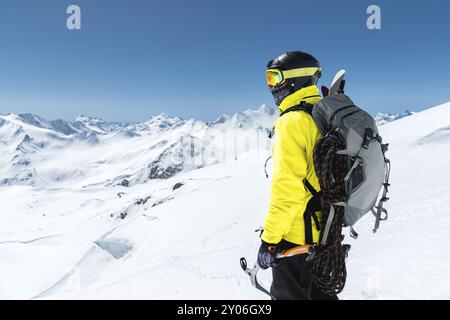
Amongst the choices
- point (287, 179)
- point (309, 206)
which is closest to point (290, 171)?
point (287, 179)

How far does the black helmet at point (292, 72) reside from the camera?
13.5 ft

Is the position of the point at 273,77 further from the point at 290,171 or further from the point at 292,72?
the point at 290,171

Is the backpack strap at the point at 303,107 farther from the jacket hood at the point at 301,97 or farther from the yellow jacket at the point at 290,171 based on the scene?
the jacket hood at the point at 301,97

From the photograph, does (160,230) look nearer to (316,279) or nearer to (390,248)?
(390,248)

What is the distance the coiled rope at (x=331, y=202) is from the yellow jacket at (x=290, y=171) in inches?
5.9

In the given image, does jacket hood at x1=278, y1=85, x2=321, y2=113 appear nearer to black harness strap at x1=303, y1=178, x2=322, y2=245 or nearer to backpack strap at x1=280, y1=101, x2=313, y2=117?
backpack strap at x1=280, y1=101, x2=313, y2=117

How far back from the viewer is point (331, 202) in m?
3.72

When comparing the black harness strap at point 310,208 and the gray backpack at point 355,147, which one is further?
the black harness strap at point 310,208

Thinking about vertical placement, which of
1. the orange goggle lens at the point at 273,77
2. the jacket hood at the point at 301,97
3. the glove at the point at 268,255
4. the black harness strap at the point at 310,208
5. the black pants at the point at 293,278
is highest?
the orange goggle lens at the point at 273,77

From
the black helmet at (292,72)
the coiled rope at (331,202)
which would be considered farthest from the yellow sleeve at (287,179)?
the black helmet at (292,72)

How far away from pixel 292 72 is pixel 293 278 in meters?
2.54

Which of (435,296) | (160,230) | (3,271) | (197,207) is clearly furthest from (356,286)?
(3,271)

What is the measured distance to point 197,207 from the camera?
74.2 feet

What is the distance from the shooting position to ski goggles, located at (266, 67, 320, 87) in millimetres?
4105
